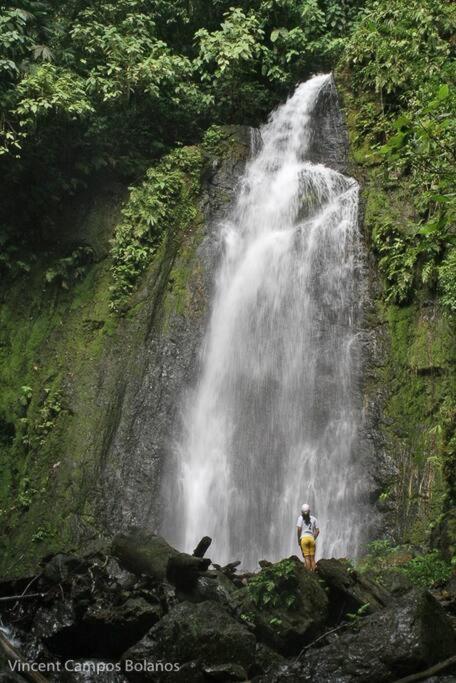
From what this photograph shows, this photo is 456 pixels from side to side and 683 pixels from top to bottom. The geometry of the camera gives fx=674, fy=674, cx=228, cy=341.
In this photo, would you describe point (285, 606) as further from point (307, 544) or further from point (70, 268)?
point (70, 268)

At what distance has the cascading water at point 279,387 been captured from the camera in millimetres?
9266

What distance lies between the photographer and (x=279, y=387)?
1034 centimetres

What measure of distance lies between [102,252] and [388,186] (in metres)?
5.43

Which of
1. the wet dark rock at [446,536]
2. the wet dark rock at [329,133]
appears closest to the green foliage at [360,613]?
the wet dark rock at [446,536]

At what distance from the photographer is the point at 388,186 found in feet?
36.7

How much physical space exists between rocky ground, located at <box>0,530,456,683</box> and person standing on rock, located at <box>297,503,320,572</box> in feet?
1.81

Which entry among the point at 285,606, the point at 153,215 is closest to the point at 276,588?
the point at 285,606

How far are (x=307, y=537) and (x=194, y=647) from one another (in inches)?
94.3

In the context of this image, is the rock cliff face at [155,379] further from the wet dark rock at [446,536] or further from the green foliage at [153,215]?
the wet dark rock at [446,536]

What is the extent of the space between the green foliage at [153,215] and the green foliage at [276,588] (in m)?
6.79

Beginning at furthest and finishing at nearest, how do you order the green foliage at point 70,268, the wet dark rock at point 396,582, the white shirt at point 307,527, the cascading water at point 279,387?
the green foliage at point 70,268
the cascading water at point 279,387
the white shirt at point 307,527
the wet dark rock at point 396,582

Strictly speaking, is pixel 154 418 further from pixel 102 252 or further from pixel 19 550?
pixel 102 252

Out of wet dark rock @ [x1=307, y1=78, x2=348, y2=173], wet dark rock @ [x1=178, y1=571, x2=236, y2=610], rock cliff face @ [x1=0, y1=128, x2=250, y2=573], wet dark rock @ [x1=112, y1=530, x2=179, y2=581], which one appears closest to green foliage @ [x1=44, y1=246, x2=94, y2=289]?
rock cliff face @ [x1=0, y1=128, x2=250, y2=573]

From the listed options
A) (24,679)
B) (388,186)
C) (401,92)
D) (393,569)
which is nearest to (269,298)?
(388,186)
